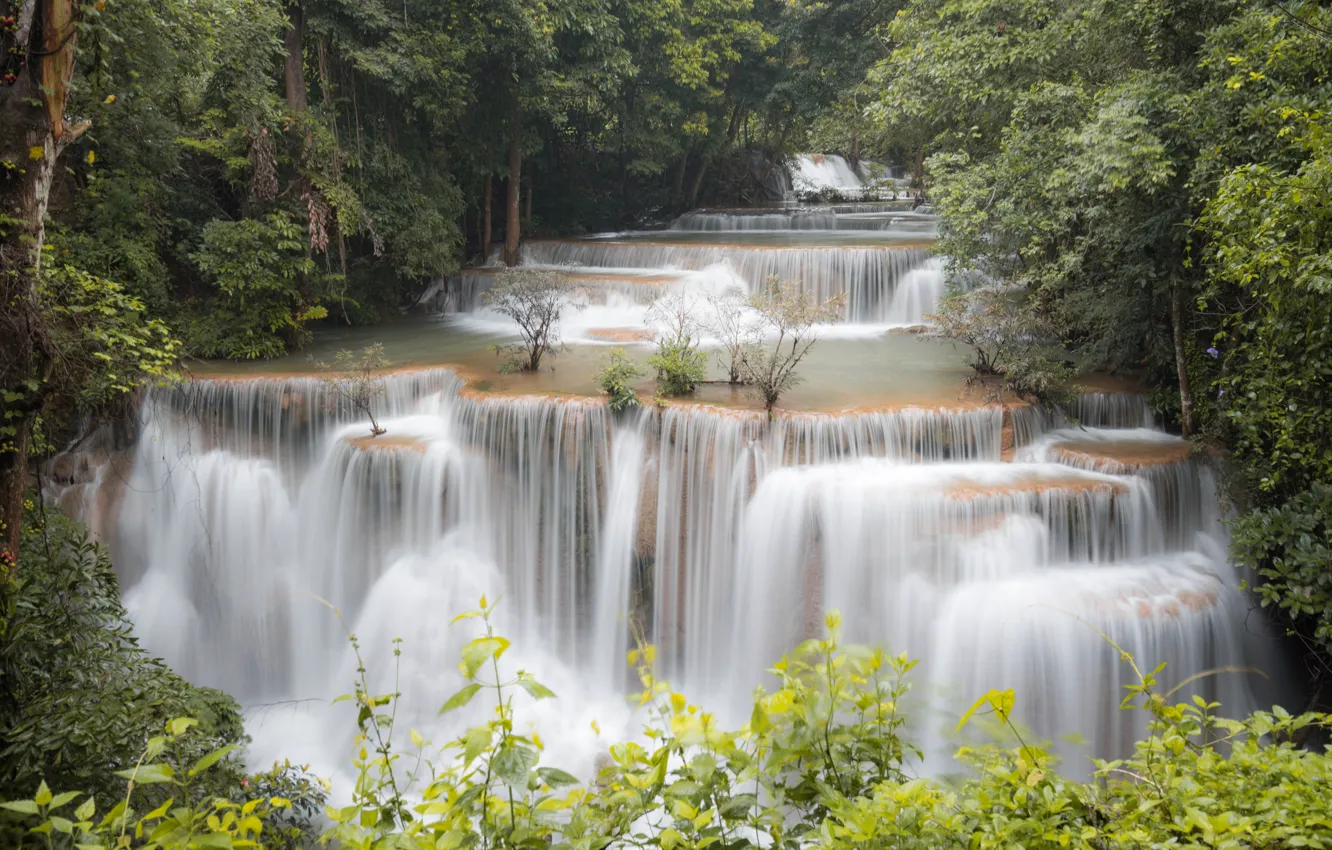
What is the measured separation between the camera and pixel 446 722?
866 centimetres

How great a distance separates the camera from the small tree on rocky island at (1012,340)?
367 inches

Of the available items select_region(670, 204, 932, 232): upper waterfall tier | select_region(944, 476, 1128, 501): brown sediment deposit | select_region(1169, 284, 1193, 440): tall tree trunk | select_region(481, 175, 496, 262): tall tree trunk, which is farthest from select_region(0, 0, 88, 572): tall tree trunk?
select_region(670, 204, 932, 232): upper waterfall tier

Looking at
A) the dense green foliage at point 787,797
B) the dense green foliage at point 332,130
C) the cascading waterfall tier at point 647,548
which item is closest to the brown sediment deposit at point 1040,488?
the cascading waterfall tier at point 647,548

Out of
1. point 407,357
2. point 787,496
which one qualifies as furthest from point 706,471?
point 407,357

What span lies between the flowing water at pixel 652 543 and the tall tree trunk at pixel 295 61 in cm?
482

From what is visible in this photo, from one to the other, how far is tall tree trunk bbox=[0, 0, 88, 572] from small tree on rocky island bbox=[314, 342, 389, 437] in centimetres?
460

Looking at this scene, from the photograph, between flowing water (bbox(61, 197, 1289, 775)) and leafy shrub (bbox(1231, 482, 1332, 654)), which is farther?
flowing water (bbox(61, 197, 1289, 775))

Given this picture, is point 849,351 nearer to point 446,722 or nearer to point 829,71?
point 446,722

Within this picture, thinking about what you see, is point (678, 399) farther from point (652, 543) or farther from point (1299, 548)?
point (1299, 548)

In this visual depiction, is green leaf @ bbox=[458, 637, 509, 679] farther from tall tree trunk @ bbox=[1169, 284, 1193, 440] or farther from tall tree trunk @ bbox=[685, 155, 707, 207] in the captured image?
tall tree trunk @ bbox=[685, 155, 707, 207]

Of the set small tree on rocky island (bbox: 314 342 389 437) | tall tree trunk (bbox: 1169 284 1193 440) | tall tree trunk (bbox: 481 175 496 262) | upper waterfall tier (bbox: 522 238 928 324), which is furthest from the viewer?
tall tree trunk (bbox: 481 175 496 262)

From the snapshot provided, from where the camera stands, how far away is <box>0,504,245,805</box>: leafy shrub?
4086 mm

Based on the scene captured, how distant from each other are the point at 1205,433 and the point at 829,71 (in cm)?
1609

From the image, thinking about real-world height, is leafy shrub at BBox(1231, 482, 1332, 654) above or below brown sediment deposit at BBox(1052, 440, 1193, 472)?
below
